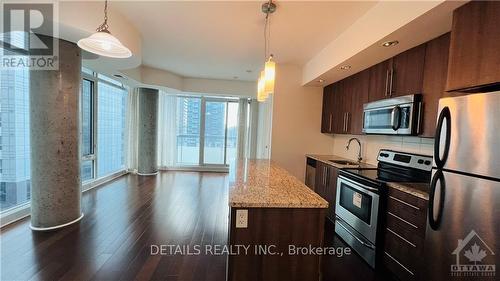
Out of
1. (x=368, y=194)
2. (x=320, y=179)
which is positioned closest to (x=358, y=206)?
(x=368, y=194)

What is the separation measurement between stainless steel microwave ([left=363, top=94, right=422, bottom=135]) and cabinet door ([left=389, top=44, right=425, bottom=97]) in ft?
0.31

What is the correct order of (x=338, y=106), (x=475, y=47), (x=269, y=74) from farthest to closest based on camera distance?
1. (x=338, y=106)
2. (x=269, y=74)
3. (x=475, y=47)

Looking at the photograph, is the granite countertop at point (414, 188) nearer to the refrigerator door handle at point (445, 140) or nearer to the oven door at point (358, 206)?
the oven door at point (358, 206)

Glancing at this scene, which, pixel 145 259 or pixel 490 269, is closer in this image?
pixel 490 269

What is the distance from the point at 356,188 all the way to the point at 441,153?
1187 mm

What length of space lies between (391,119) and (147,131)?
574cm

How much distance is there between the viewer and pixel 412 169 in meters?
2.58

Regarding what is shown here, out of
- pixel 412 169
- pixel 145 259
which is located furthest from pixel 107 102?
pixel 412 169

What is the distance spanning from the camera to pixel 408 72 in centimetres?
243

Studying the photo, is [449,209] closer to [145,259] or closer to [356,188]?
[356,188]

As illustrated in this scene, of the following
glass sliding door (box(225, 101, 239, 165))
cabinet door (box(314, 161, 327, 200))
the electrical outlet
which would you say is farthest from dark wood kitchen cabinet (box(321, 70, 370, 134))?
glass sliding door (box(225, 101, 239, 165))

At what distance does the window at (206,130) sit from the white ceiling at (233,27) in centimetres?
268

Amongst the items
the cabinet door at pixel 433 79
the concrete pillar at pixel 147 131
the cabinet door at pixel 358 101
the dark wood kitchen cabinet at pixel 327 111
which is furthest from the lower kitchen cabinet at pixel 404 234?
the concrete pillar at pixel 147 131

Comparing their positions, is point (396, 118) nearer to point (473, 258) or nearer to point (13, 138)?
point (473, 258)
